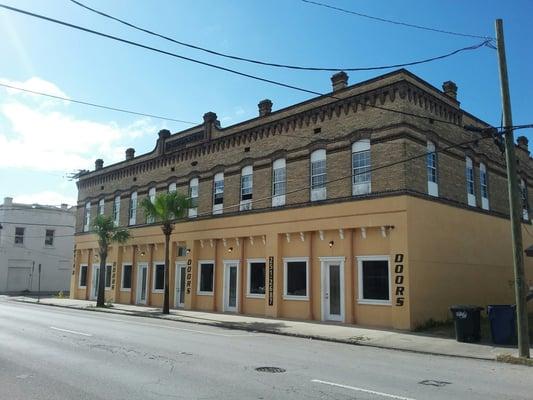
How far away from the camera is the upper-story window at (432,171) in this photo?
65.0 feet

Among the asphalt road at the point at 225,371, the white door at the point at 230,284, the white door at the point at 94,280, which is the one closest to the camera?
the asphalt road at the point at 225,371

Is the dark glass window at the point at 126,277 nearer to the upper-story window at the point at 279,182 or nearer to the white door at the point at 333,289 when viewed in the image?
the upper-story window at the point at 279,182

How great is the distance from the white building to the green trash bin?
1816 inches

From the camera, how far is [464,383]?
9023 millimetres

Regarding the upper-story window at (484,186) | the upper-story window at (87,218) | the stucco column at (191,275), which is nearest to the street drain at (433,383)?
the upper-story window at (484,186)

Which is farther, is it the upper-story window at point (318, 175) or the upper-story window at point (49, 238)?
the upper-story window at point (49, 238)

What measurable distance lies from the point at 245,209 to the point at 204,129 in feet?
20.3

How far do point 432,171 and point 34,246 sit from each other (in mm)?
44024

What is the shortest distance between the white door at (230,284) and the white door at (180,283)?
3.72 m

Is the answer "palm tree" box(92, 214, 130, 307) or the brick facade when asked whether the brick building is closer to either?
the brick facade

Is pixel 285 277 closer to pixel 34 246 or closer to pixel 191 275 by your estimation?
pixel 191 275

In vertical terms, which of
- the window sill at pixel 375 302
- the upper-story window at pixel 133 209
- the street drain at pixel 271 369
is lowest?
the street drain at pixel 271 369

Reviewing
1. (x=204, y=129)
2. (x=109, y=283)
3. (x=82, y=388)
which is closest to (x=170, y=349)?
(x=82, y=388)

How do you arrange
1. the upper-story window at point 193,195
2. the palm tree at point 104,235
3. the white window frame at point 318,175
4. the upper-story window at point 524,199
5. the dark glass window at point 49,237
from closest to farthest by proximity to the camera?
the white window frame at point 318,175, the upper-story window at point 193,195, the upper-story window at point 524,199, the palm tree at point 104,235, the dark glass window at point 49,237
